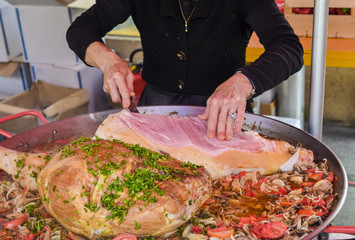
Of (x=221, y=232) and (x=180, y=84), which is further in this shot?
(x=180, y=84)

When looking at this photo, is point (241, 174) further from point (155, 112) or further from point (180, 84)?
point (180, 84)

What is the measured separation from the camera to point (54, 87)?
176 inches

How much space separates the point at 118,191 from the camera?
1.47 meters

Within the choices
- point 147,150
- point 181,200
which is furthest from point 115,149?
point 181,200

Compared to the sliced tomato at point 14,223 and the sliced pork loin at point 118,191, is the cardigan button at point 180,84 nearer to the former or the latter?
the sliced pork loin at point 118,191

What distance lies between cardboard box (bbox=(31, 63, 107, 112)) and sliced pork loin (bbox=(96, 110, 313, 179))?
2557mm

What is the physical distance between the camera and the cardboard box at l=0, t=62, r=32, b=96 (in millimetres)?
4656

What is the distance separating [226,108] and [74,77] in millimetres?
3043

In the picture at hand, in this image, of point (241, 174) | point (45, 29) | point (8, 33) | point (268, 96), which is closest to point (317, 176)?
point (241, 174)

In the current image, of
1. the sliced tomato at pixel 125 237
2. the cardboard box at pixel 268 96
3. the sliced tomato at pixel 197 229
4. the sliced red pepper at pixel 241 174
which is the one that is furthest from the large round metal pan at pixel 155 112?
the cardboard box at pixel 268 96

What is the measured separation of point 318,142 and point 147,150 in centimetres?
74

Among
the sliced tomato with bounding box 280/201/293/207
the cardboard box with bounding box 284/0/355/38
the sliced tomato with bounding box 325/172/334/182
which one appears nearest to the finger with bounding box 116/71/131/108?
the sliced tomato with bounding box 280/201/293/207

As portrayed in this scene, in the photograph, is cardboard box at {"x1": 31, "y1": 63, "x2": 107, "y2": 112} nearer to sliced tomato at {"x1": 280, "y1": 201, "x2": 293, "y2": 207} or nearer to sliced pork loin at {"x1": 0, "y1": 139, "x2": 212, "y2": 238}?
sliced pork loin at {"x1": 0, "y1": 139, "x2": 212, "y2": 238}

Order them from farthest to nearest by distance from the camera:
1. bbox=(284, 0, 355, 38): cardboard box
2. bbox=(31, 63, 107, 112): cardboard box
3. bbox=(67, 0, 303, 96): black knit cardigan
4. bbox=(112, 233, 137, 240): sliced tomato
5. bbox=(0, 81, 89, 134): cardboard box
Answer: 1. bbox=(31, 63, 107, 112): cardboard box
2. bbox=(0, 81, 89, 134): cardboard box
3. bbox=(284, 0, 355, 38): cardboard box
4. bbox=(67, 0, 303, 96): black knit cardigan
5. bbox=(112, 233, 137, 240): sliced tomato
